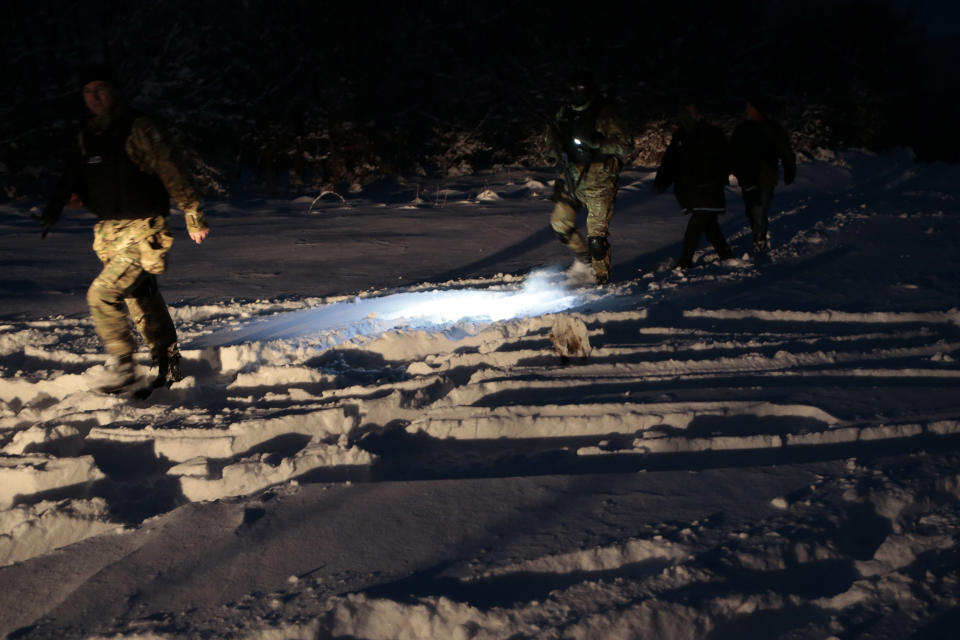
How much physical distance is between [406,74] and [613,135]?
12982 millimetres

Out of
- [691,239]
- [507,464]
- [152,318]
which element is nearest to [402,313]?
[152,318]

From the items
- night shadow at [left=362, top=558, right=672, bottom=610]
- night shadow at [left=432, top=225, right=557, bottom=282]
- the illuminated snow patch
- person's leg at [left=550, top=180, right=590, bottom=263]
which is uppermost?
person's leg at [left=550, top=180, right=590, bottom=263]

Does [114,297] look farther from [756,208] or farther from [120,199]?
[756,208]

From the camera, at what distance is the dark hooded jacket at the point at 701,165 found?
24.1ft

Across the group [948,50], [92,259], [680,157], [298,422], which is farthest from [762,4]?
[948,50]

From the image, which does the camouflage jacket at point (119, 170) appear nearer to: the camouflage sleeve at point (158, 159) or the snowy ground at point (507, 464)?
the camouflage sleeve at point (158, 159)

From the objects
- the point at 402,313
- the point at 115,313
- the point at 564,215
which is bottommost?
the point at 402,313

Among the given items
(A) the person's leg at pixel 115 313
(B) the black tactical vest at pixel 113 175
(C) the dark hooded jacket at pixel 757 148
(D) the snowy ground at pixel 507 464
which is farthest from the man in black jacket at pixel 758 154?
(A) the person's leg at pixel 115 313

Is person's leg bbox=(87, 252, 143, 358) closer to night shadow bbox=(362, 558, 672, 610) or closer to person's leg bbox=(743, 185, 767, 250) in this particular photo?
night shadow bbox=(362, 558, 672, 610)

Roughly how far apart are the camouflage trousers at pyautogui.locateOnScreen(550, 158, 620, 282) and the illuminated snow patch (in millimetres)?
399

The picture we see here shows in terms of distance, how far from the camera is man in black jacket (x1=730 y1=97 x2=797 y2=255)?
26.2ft

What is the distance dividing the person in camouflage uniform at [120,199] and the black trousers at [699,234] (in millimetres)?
4381

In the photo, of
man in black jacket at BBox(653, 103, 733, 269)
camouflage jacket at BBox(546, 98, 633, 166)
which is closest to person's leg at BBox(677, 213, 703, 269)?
man in black jacket at BBox(653, 103, 733, 269)

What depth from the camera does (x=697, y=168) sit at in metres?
7.36
